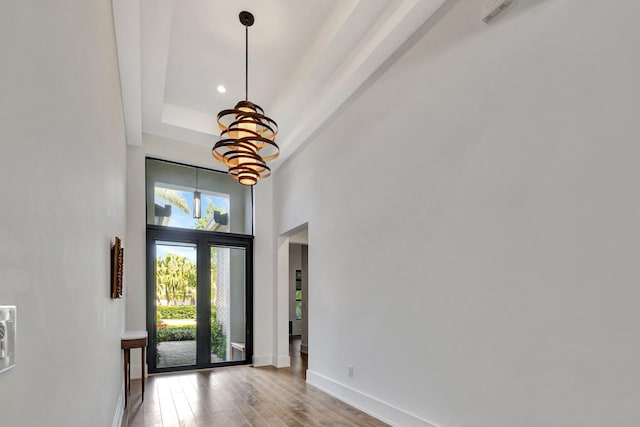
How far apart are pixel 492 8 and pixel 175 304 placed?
5949 mm

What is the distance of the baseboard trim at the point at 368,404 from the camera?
327cm

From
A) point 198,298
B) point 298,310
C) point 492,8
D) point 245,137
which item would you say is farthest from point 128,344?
point 298,310

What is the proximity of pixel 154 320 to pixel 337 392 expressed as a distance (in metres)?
3.29

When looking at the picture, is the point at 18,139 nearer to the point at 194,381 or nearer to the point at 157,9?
the point at 157,9

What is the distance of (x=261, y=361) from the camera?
21.4ft

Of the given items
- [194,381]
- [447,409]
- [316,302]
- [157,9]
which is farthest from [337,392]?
[157,9]

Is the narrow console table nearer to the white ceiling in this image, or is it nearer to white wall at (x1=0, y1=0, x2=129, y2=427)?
white wall at (x1=0, y1=0, x2=129, y2=427)

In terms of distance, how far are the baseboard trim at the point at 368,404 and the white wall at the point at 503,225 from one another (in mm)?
31

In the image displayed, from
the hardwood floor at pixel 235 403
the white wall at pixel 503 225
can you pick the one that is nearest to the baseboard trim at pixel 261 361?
the hardwood floor at pixel 235 403

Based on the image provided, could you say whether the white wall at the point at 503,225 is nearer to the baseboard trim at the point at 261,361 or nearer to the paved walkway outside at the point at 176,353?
the baseboard trim at the point at 261,361

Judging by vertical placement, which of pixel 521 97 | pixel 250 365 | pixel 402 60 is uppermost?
pixel 402 60

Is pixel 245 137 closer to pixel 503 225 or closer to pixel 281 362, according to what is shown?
pixel 503 225

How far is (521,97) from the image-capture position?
248 centimetres

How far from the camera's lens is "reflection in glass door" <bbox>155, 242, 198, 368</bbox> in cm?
593
